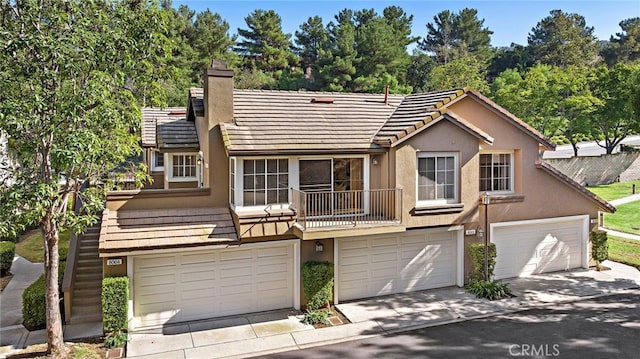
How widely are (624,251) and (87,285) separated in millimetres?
20942

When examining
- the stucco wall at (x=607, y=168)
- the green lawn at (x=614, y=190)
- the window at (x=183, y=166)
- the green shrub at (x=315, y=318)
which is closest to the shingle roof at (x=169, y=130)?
the window at (x=183, y=166)

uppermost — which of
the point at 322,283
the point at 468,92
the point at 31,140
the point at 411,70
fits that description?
the point at 411,70

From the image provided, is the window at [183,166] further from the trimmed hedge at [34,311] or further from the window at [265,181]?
the trimmed hedge at [34,311]

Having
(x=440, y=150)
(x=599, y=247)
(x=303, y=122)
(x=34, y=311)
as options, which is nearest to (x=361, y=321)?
(x=440, y=150)

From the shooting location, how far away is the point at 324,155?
13.1m

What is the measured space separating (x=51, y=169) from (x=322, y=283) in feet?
24.9

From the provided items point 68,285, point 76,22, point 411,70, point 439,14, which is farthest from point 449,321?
point 439,14

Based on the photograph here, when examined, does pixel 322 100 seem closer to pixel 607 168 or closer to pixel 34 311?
pixel 34 311

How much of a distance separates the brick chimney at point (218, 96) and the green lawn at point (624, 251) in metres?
16.5

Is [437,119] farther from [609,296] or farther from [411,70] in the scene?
[411,70]

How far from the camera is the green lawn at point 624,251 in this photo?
17.5 m

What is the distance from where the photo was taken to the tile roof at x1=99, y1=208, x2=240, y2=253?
1116cm

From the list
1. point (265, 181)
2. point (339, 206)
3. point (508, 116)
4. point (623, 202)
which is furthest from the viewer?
point (623, 202)

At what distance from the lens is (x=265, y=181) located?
12.7 meters
